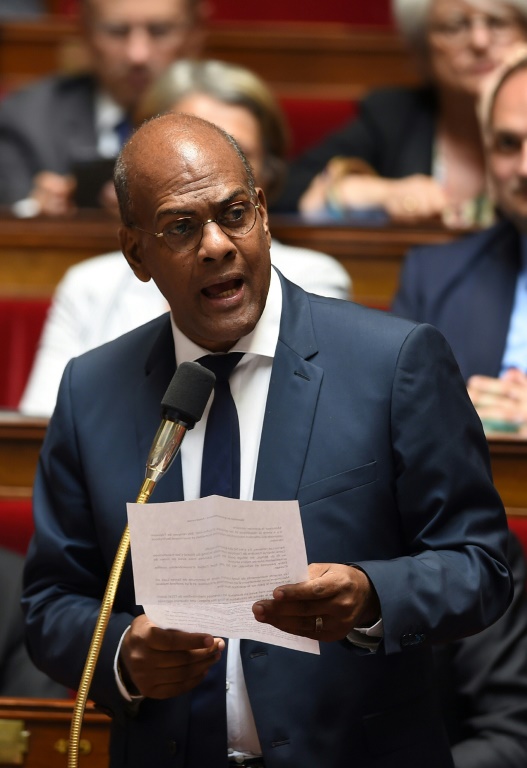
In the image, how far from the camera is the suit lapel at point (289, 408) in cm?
95

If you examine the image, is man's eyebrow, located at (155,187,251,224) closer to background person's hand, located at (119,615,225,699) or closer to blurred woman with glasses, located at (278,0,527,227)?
background person's hand, located at (119,615,225,699)

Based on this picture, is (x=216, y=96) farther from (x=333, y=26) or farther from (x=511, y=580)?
(x=333, y=26)

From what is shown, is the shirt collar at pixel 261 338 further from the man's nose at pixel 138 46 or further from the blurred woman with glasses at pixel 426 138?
the man's nose at pixel 138 46

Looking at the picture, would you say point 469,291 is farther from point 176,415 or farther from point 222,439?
point 176,415

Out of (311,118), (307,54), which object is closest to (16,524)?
(311,118)

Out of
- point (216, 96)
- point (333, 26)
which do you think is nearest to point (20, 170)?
point (216, 96)

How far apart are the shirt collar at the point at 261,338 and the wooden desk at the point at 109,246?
33.3 inches

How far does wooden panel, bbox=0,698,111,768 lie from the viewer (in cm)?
113

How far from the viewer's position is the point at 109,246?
1.94 meters

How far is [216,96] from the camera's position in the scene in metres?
1.72

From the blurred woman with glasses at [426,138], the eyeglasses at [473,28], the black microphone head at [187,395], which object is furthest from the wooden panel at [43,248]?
the black microphone head at [187,395]

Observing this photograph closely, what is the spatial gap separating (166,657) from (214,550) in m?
0.10

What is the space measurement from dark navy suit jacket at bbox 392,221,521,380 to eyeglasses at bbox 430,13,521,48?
473 millimetres

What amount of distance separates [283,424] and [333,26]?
2.14 m
